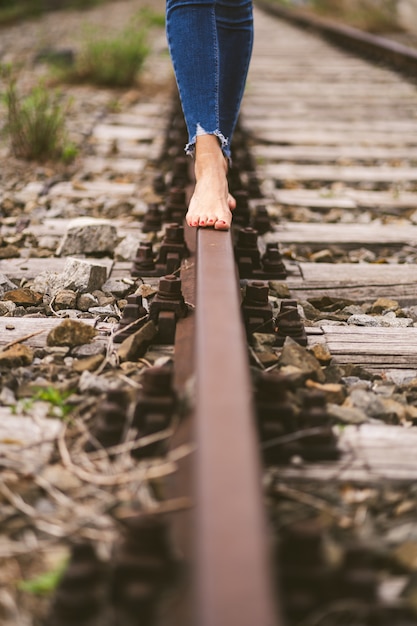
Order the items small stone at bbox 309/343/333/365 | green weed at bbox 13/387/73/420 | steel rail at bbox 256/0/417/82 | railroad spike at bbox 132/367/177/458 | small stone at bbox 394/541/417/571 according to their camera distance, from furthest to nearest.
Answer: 1. steel rail at bbox 256/0/417/82
2. small stone at bbox 309/343/333/365
3. green weed at bbox 13/387/73/420
4. railroad spike at bbox 132/367/177/458
5. small stone at bbox 394/541/417/571

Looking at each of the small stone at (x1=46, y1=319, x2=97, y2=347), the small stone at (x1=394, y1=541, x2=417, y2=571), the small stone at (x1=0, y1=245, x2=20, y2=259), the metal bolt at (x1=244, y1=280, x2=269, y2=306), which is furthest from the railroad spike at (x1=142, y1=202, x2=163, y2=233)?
the small stone at (x1=394, y1=541, x2=417, y2=571)

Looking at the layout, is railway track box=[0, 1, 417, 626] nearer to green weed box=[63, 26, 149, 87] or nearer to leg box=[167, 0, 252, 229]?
leg box=[167, 0, 252, 229]

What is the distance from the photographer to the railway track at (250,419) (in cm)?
101

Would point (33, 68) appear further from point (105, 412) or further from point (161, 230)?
point (105, 412)

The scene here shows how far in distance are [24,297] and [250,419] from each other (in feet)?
4.34

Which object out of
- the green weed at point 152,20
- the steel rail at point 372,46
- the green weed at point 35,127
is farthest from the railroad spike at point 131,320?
the green weed at point 152,20

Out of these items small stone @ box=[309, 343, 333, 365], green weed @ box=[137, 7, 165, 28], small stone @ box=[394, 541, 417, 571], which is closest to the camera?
small stone @ box=[394, 541, 417, 571]

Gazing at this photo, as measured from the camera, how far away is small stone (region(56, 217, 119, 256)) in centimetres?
270

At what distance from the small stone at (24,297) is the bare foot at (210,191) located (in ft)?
1.72

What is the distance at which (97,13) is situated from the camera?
15.7m

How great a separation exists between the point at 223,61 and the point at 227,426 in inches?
77.3

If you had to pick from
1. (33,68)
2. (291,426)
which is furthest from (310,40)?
(291,426)

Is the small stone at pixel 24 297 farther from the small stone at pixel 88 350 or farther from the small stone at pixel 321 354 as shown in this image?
the small stone at pixel 321 354

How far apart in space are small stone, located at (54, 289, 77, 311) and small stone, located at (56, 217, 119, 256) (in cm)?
44
